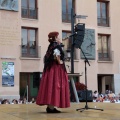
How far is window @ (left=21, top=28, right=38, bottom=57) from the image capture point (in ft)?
81.8

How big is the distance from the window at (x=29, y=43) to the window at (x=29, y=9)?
104 centimetres

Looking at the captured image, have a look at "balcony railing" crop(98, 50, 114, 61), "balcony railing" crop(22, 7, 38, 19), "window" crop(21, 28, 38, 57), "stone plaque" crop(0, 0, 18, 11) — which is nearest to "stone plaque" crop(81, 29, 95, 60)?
"balcony railing" crop(98, 50, 114, 61)

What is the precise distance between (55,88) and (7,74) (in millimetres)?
17255

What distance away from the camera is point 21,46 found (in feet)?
80.6

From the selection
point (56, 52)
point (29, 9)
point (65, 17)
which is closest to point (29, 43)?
point (29, 9)

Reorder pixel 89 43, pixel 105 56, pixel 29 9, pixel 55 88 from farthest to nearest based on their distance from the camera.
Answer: pixel 105 56 < pixel 89 43 < pixel 29 9 < pixel 55 88

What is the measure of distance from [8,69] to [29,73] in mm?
1893

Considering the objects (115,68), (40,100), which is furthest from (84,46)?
(40,100)

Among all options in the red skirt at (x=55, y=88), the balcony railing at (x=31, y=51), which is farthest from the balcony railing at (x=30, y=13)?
the red skirt at (x=55, y=88)

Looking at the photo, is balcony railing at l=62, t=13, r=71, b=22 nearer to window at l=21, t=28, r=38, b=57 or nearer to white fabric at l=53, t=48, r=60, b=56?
window at l=21, t=28, r=38, b=57

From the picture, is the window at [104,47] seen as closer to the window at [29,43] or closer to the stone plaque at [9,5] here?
the window at [29,43]

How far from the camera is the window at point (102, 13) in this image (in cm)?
2877

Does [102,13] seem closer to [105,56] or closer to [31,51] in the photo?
[105,56]

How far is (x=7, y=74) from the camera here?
2378 centimetres
